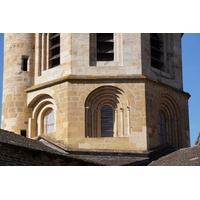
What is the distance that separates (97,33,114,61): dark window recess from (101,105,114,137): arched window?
2.08 m

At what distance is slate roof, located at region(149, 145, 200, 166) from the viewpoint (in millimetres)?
23306

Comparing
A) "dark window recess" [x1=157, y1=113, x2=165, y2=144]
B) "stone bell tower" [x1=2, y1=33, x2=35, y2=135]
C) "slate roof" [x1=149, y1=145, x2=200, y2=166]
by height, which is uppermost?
"stone bell tower" [x1=2, y1=33, x2=35, y2=135]

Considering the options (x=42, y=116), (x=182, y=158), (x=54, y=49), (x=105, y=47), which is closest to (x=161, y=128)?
(x=105, y=47)

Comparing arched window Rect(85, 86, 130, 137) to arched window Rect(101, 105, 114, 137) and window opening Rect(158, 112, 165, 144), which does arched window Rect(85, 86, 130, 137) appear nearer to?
arched window Rect(101, 105, 114, 137)

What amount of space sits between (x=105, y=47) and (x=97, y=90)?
6.75ft

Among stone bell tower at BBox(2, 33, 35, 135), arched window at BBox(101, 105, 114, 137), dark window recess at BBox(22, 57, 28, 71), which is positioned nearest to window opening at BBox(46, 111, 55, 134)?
stone bell tower at BBox(2, 33, 35, 135)

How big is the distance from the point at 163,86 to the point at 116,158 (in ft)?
13.3

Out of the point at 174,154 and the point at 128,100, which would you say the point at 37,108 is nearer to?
the point at 128,100

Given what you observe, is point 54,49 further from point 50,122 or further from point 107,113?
point 107,113

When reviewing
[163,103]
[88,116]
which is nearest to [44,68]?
[88,116]

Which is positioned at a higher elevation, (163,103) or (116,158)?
(163,103)

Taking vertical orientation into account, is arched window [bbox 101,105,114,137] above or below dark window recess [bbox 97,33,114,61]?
below

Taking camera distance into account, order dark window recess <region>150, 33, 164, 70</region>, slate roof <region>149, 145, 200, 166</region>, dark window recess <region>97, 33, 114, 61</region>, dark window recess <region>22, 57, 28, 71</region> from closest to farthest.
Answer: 1. slate roof <region>149, 145, 200, 166</region>
2. dark window recess <region>97, 33, 114, 61</region>
3. dark window recess <region>150, 33, 164, 70</region>
4. dark window recess <region>22, 57, 28, 71</region>

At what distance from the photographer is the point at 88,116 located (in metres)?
27.7
